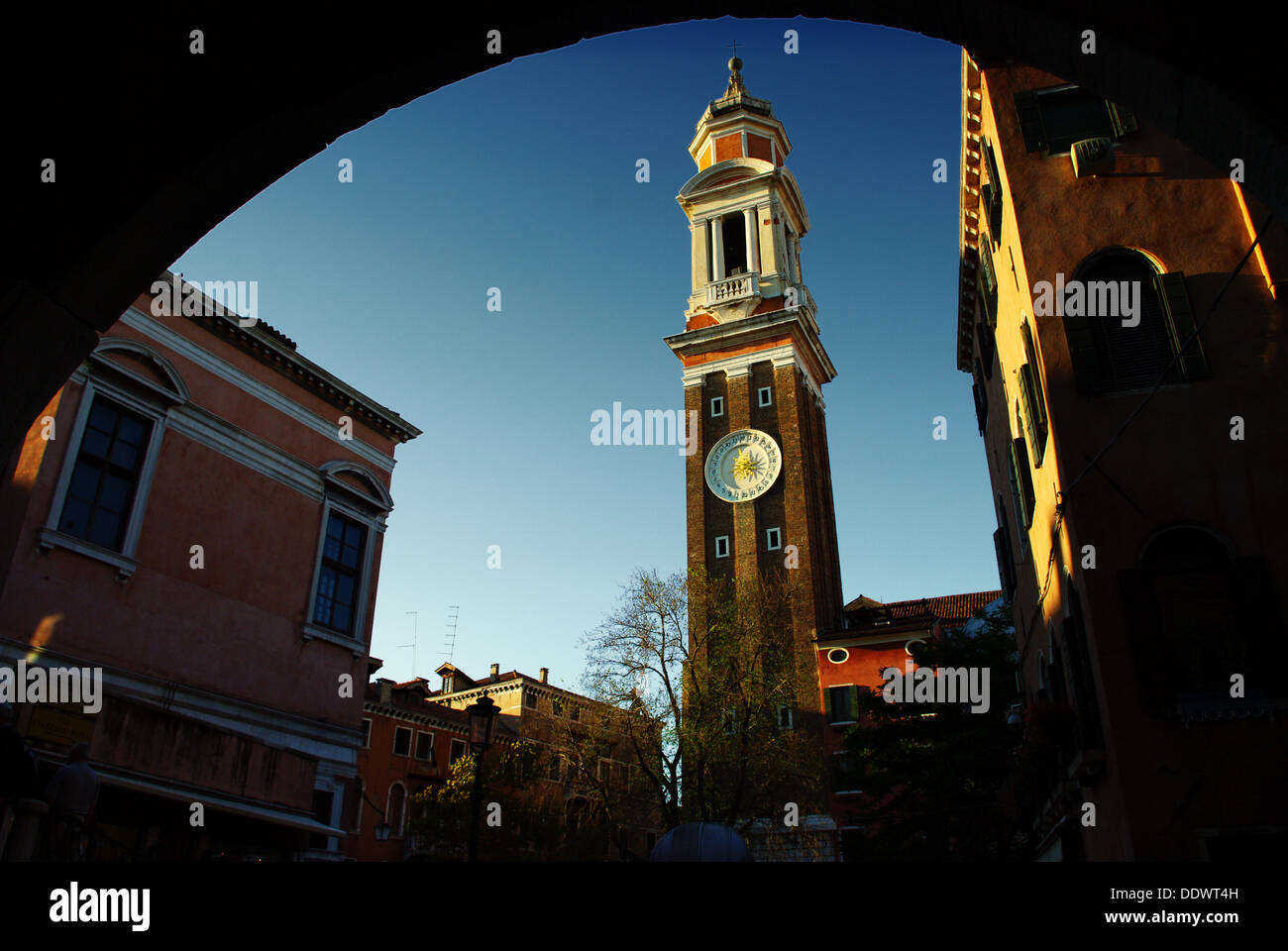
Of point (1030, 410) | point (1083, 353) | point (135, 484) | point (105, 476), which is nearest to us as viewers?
point (1083, 353)

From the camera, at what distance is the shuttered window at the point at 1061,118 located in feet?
43.4

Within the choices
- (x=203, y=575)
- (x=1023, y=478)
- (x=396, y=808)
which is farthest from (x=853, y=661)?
(x=203, y=575)

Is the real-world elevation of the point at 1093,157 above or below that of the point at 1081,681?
above

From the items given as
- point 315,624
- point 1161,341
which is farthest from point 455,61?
point 315,624

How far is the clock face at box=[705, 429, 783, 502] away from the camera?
43.8 metres

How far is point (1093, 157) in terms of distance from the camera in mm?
12656

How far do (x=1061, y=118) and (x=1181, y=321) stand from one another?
12.7 feet

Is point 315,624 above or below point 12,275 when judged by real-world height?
above

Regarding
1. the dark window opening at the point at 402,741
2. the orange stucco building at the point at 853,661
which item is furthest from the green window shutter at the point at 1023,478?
the dark window opening at the point at 402,741

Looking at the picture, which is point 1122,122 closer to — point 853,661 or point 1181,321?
point 1181,321

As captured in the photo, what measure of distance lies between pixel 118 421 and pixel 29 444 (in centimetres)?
180

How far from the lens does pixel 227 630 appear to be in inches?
611

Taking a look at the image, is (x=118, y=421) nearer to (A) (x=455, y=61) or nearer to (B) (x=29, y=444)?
(B) (x=29, y=444)
